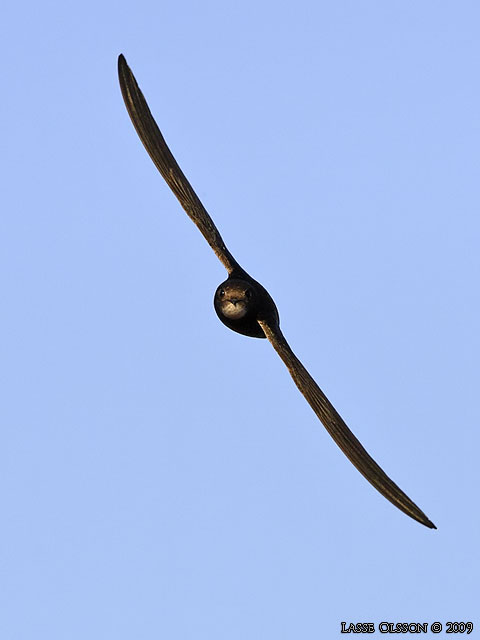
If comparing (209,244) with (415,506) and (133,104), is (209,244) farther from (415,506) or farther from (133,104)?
(415,506)

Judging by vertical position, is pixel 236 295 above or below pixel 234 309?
above

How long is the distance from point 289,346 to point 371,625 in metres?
4.37

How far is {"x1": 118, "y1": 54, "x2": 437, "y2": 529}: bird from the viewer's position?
20.4 meters

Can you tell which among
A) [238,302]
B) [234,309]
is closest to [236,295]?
[238,302]

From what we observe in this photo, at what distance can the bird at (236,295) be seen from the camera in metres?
20.4

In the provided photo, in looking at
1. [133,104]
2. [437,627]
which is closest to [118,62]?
[133,104]

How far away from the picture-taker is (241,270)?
873 inches

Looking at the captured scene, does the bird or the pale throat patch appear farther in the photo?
the pale throat patch

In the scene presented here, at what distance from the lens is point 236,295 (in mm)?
21781

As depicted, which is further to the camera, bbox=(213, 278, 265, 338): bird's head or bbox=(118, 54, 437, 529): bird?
bbox=(213, 278, 265, 338): bird's head

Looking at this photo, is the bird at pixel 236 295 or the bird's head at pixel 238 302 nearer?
the bird at pixel 236 295

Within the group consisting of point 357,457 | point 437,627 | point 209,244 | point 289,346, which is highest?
point 209,244

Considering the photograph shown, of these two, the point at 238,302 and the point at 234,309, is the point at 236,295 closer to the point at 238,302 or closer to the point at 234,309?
the point at 238,302

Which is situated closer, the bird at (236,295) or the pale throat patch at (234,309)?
the bird at (236,295)
